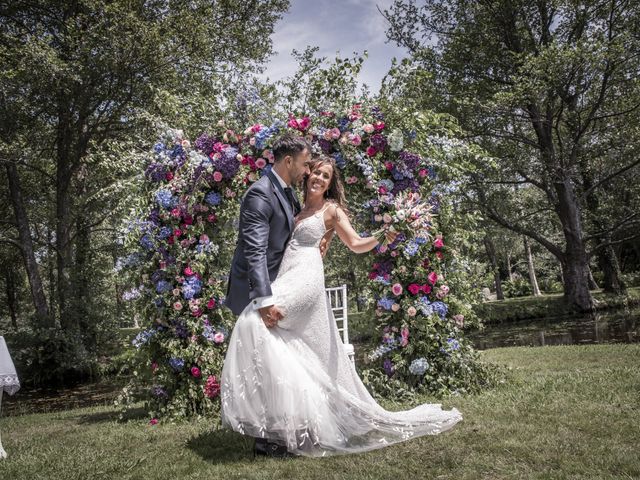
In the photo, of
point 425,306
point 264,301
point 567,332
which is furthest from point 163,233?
point 567,332

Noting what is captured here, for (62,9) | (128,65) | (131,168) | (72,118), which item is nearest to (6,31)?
(62,9)

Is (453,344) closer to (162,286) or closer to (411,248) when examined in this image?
(411,248)

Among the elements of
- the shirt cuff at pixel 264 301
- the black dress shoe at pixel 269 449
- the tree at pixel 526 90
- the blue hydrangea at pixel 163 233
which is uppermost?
the tree at pixel 526 90

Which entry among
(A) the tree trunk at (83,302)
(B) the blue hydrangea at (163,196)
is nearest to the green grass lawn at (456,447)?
(B) the blue hydrangea at (163,196)

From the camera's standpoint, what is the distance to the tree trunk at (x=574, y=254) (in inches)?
683

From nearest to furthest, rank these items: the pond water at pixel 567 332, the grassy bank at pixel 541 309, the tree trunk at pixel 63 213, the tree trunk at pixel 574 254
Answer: the pond water at pixel 567 332 → the tree trunk at pixel 63 213 → the tree trunk at pixel 574 254 → the grassy bank at pixel 541 309

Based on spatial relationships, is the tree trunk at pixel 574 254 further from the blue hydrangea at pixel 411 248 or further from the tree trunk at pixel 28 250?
the tree trunk at pixel 28 250

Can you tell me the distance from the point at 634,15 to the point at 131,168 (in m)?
16.3

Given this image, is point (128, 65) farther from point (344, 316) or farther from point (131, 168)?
point (344, 316)

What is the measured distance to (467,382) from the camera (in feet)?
18.9

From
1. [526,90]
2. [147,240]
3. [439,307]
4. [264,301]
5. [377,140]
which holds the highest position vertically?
[526,90]

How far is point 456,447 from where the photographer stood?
3439 mm

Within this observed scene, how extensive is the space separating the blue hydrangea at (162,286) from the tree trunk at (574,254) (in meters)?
15.2

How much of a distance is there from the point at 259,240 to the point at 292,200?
24.3 inches
